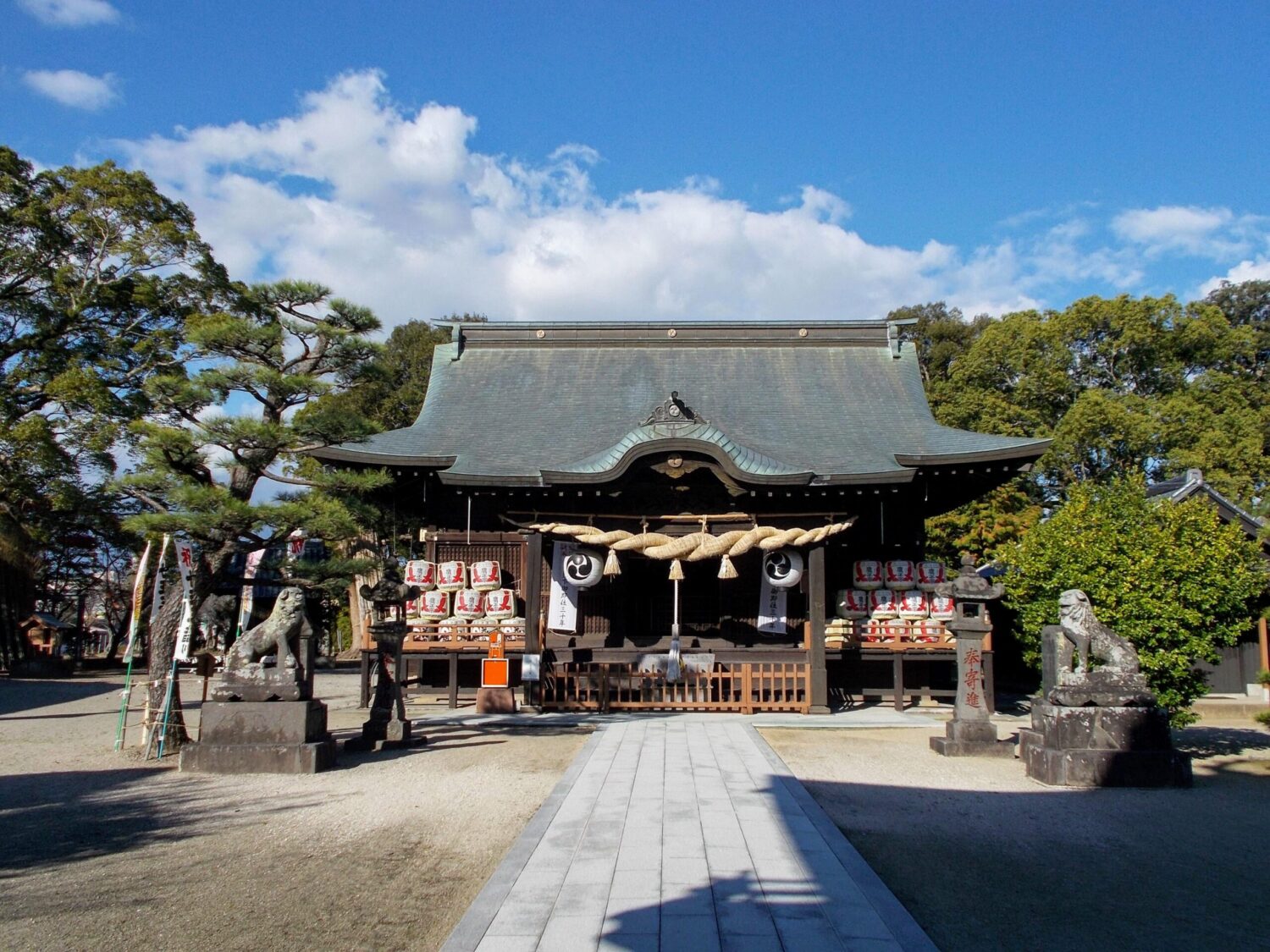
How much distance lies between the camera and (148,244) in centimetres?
2416

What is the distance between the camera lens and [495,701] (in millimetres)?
13328

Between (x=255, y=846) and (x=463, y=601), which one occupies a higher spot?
(x=463, y=601)

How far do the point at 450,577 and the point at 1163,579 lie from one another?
10645mm

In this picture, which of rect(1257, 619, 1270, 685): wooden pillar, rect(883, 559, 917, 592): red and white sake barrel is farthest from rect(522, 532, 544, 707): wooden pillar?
rect(1257, 619, 1270, 685): wooden pillar

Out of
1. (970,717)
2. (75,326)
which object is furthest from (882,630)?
(75,326)

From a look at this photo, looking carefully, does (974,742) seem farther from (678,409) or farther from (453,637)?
(453,637)

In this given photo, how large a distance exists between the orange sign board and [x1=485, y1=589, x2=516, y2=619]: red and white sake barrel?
1564 mm

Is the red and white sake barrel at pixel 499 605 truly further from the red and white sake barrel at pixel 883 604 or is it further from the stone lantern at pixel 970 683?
the stone lantern at pixel 970 683

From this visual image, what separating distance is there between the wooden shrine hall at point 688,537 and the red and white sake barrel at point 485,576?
0.15ft

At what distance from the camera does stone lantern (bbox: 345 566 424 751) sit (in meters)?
9.91

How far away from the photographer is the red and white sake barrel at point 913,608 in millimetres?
14438

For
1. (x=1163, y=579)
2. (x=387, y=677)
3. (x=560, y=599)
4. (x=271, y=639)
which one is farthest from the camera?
(x=560, y=599)

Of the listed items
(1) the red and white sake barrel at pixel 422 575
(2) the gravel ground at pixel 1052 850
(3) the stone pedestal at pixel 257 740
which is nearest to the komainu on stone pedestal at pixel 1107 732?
(2) the gravel ground at pixel 1052 850

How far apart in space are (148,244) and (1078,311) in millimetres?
27577
